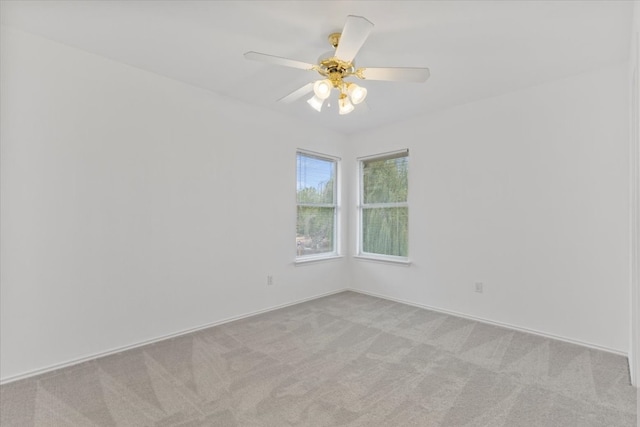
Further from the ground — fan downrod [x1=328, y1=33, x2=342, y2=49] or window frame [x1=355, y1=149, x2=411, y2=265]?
fan downrod [x1=328, y1=33, x2=342, y2=49]

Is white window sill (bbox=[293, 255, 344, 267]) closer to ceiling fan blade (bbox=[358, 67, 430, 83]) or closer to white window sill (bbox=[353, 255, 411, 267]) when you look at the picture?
white window sill (bbox=[353, 255, 411, 267])

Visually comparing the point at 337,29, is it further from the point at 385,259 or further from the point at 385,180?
the point at 385,259

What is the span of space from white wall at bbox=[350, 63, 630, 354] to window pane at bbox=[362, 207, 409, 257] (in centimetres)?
17

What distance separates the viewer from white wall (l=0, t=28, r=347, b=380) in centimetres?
217

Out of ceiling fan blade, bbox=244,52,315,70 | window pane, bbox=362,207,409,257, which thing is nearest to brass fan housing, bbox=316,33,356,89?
ceiling fan blade, bbox=244,52,315,70

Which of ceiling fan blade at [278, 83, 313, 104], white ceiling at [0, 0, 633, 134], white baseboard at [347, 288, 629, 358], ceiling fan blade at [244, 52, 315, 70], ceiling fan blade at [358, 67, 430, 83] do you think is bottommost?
white baseboard at [347, 288, 629, 358]

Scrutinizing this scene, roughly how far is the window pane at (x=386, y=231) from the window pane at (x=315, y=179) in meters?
0.70

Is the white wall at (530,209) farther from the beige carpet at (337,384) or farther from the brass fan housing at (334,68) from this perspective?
the brass fan housing at (334,68)

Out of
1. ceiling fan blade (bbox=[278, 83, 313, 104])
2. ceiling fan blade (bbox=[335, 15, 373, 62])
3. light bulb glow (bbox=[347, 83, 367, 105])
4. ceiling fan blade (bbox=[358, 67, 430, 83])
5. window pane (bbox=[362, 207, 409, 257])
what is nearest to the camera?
Result: ceiling fan blade (bbox=[335, 15, 373, 62])

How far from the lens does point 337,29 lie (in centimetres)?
212

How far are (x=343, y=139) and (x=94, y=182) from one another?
336 cm

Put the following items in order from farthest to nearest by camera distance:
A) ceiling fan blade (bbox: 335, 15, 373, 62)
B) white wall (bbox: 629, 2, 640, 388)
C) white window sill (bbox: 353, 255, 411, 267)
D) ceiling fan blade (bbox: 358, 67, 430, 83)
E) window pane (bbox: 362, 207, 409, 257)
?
window pane (bbox: 362, 207, 409, 257) < white window sill (bbox: 353, 255, 411, 267) < ceiling fan blade (bbox: 358, 67, 430, 83) < white wall (bbox: 629, 2, 640, 388) < ceiling fan blade (bbox: 335, 15, 373, 62)

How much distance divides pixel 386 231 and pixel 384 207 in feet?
1.19

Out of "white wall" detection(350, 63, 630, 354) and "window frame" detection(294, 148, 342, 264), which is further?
Answer: "window frame" detection(294, 148, 342, 264)
